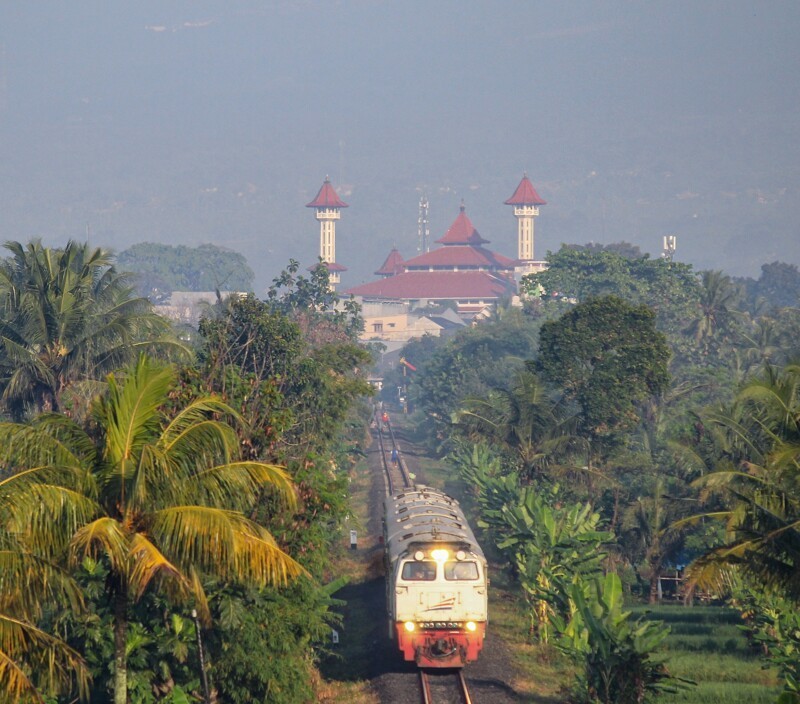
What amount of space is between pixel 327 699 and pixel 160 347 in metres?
→ 14.4

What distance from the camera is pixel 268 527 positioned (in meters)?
21.0

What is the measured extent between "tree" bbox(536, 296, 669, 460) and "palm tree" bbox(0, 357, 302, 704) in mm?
23982

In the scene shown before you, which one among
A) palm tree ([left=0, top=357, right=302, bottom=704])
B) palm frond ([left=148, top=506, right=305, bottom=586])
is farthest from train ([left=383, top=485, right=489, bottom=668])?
palm frond ([left=148, top=506, right=305, bottom=586])

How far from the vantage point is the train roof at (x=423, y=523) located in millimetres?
23141

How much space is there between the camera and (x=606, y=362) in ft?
130

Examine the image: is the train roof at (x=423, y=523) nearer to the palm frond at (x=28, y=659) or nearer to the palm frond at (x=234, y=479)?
the palm frond at (x=234, y=479)

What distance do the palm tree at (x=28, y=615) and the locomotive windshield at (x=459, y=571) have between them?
8.91 metres

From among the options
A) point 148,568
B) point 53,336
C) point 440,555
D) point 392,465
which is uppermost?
point 53,336

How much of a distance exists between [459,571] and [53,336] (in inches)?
622

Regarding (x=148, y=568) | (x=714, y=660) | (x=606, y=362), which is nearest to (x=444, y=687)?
(x=714, y=660)

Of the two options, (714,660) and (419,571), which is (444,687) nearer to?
(419,571)

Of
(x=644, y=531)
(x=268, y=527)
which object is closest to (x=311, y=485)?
(x=268, y=527)

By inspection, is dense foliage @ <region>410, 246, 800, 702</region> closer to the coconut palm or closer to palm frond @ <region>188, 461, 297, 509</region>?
the coconut palm

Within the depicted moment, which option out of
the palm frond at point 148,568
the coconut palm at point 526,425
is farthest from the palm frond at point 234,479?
the coconut palm at point 526,425
